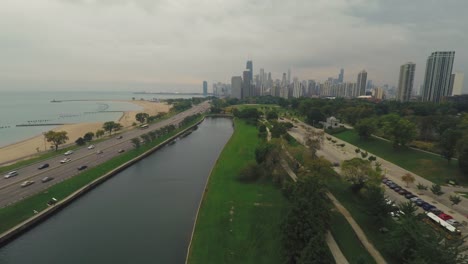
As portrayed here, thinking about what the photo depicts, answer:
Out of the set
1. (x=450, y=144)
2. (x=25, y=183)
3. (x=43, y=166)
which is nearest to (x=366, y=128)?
(x=450, y=144)

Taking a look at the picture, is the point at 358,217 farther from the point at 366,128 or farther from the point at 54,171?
the point at 54,171

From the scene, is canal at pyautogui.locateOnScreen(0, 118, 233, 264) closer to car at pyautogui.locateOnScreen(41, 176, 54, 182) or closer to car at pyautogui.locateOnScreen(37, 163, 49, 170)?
car at pyautogui.locateOnScreen(41, 176, 54, 182)

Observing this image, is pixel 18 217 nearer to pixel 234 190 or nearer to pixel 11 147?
pixel 234 190

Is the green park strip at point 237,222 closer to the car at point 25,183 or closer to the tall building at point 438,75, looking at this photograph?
the car at point 25,183

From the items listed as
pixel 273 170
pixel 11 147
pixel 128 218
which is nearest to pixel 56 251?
pixel 128 218

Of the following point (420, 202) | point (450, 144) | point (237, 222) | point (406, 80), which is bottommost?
point (237, 222)
